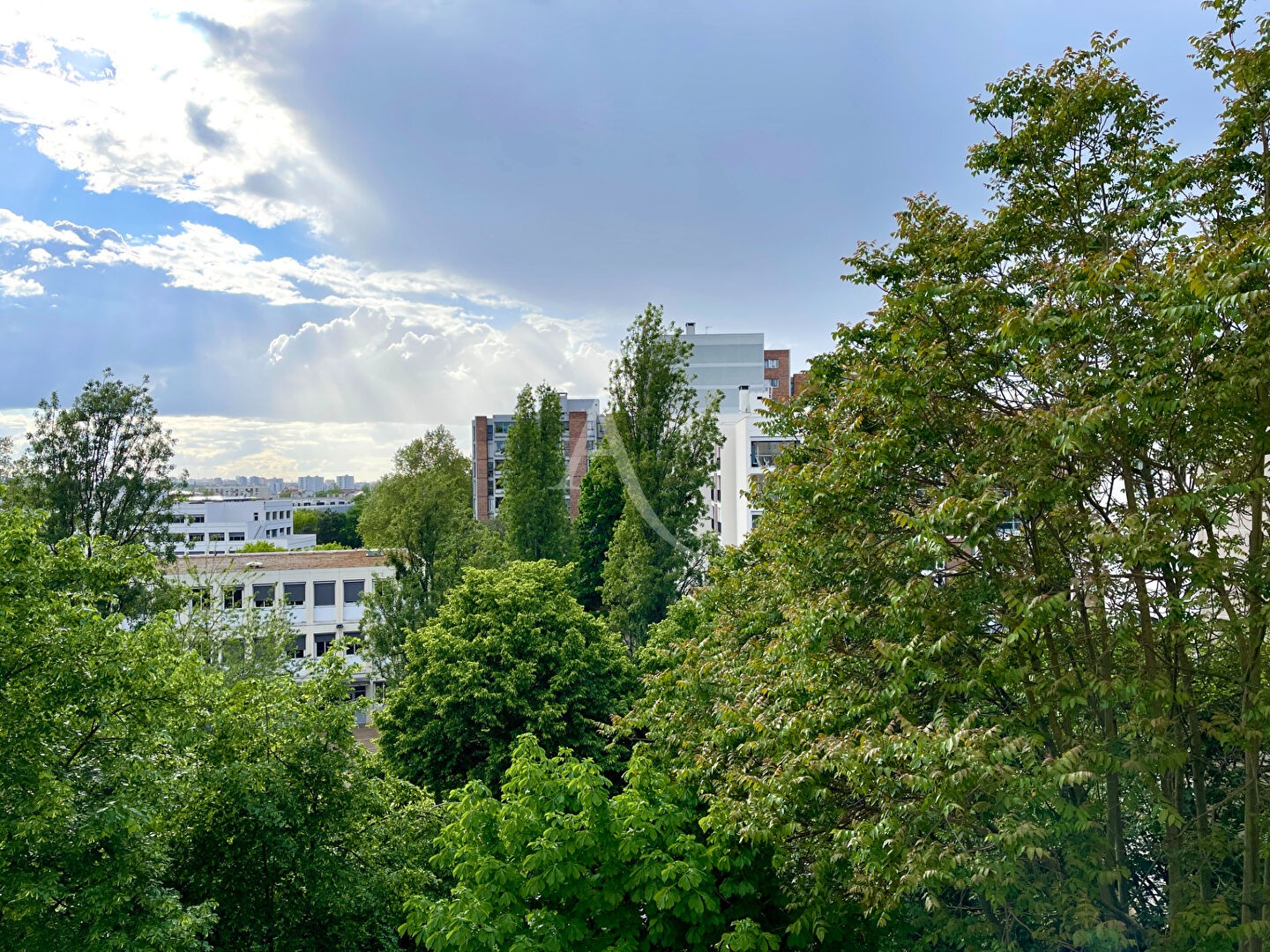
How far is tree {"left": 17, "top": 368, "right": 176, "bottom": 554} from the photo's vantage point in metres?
21.5

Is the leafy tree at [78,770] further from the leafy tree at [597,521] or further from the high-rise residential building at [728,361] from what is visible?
the high-rise residential building at [728,361]

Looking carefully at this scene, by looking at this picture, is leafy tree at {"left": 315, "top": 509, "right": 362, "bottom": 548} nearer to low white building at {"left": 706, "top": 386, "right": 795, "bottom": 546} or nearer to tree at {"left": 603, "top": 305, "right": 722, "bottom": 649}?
low white building at {"left": 706, "top": 386, "right": 795, "bottom": 546}

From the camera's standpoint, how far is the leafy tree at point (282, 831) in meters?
9.00

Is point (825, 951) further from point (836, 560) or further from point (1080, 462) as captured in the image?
point (1080, 462)

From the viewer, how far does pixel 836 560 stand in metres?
8.27

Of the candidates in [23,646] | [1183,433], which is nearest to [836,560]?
[1183,433]

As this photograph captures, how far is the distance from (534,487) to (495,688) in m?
15.5

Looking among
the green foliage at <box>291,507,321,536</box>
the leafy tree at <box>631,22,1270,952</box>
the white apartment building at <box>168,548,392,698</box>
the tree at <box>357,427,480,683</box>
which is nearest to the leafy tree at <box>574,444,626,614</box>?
the tree at <box>357,427,480,683</box>

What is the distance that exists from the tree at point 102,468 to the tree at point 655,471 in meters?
12.2

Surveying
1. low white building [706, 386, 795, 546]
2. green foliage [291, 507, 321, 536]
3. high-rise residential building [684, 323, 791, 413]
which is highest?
high-rise residential building [684, 323, 791, 413]

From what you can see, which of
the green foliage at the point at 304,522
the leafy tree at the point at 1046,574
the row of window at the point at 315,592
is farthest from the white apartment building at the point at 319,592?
the green foliage at the point at 304,522

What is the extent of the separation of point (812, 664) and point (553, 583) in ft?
36.8

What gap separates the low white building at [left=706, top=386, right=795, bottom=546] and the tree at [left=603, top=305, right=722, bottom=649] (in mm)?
1300

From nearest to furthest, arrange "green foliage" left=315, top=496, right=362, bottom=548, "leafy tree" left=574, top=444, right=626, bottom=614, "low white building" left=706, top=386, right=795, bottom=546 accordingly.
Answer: "low white building" left=706, top=386, right=795, bottom=546 < "leafy tree" left=574, top=444, right=626, bottom=614 < "green foliage" left=315, top=496, right=362, bottom=548
